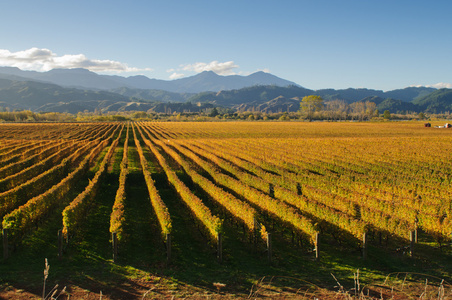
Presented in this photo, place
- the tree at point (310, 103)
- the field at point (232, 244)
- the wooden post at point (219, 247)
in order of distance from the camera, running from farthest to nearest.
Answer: the tree at point (310, 103), the wooden post at point (219, 247), the field at point (232, 244)

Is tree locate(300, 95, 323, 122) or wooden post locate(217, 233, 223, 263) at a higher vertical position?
tree locate(300, 95, 323, 122)

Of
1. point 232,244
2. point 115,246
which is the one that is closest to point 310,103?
point 232,244

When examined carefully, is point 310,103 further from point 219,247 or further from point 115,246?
point 115,246

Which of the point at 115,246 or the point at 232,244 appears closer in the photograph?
the point at 115,246

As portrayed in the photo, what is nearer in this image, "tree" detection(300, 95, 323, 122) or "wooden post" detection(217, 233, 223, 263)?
"wooden post" detection(217, 233, 223, 263)

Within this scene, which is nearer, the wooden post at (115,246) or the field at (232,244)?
the field at (232,244)

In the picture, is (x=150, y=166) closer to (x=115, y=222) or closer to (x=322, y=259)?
(x=115, y=222)

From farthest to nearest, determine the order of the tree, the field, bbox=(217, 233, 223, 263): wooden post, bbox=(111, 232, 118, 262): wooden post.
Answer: the tree
bbox=(111, 232, 118, 262): wooden post
bbox=(217, 233, 223, 263): wooden post
the field

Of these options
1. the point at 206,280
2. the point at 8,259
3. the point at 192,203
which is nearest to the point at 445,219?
the point at 206,280

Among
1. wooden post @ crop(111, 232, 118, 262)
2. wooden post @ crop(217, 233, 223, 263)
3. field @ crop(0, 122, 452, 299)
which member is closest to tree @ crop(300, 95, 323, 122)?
field @ crop(0, 122, 452, 299)

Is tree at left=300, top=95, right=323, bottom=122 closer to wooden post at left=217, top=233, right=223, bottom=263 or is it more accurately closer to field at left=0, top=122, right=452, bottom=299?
field at left=0, top=122, right=452, bottom=299

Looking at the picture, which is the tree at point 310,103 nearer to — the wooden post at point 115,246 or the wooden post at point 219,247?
the wooden post at point 219,247

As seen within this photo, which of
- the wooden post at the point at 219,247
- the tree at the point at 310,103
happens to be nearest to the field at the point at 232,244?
the wooden post at the point at 219,247

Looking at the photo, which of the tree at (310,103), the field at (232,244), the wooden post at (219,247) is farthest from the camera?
the tree at (310,103)
